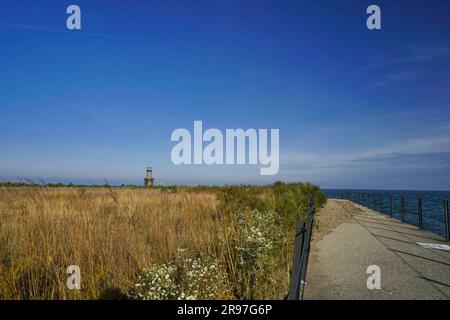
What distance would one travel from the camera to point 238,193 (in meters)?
14.4

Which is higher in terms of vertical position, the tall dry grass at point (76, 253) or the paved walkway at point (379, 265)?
the tall dry grass at point (76, 253)

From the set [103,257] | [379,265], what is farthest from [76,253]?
[379,265]

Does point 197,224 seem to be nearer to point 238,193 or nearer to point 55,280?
point 55,280

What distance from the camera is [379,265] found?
22.4ft

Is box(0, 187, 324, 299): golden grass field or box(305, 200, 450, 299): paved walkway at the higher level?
box(0, 187, 324, 299): golden grass field

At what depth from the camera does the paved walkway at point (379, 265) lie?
515cm

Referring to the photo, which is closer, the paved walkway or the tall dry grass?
the tall dry grass

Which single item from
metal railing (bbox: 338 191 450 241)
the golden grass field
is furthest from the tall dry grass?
metal railing (bbox: 338 191 450 241)

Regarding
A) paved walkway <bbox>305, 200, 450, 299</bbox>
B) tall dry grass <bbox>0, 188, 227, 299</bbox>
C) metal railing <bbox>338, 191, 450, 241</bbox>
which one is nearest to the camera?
tall dry grass <bbox>0, 188, 227, 299</bbox>

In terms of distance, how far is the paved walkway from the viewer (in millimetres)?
5152

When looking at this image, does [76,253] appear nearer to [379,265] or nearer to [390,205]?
[379,265]

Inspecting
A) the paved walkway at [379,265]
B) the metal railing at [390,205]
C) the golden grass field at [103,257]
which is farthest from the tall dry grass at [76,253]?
the metal railing at [390,205]

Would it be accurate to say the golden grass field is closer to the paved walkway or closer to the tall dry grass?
the tall dry grass

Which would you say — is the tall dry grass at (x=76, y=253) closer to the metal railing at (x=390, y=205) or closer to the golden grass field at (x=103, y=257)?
the golden grass field at (x=103, y=257)
